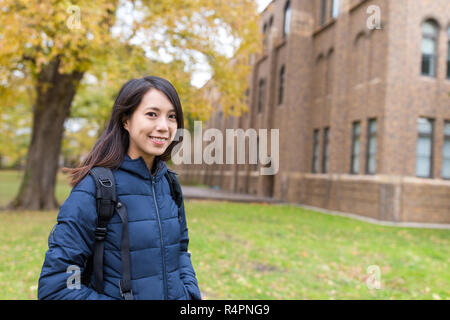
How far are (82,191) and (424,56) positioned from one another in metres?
16.7

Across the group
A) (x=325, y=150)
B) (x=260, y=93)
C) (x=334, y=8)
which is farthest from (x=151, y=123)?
(x=260, y=93)

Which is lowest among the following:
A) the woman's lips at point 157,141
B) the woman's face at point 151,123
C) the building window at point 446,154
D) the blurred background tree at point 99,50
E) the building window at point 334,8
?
the woman's lips at point 157,141

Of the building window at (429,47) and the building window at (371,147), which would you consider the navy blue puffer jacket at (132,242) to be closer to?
the building window at (371,147)

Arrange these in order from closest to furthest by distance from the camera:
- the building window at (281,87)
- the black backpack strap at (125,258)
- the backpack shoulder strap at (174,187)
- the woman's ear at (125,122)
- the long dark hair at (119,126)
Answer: the black backpack strap at (125,258), the long dark hair at (119,126), the woman's ear at (125,122), the backpack shoulder strap at (174,187), the building window at (281,87)

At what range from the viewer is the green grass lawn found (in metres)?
5.67

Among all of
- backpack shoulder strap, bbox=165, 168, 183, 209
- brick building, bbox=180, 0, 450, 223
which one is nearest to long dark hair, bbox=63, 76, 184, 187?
backpack shoulder strap, bbox=165, 168, 183, 209

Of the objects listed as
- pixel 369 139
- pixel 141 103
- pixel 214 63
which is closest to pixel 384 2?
pixel 369 139

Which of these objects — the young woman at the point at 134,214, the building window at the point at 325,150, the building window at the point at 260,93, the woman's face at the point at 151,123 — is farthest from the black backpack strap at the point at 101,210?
the building window at the point at 260,93

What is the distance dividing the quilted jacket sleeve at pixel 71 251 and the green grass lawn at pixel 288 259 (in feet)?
12.8

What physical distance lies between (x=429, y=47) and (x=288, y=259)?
12193mm

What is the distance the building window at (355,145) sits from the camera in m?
16.8

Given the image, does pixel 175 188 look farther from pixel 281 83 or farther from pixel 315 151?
pixel 281 83
